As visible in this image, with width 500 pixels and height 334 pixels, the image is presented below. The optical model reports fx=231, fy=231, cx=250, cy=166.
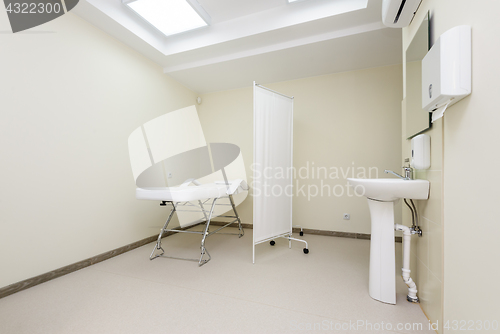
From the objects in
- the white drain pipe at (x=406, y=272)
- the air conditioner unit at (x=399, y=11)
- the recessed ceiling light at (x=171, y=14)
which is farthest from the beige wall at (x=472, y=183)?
the recessed ceiling light at (x=171, y=14)

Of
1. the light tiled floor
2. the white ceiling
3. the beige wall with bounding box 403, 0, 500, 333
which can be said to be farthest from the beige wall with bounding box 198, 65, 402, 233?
the beige wall with bounding box 403, 0, 500, 333

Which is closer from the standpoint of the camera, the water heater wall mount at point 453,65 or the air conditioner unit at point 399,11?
the water heater wall mount at point 453,65

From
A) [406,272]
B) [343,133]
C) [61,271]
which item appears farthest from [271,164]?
[61,271]

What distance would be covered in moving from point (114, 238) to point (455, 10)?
351 centimetres

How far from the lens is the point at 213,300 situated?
1.80 meters

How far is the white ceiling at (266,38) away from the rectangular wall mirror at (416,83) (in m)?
0.82

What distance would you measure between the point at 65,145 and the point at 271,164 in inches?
85.3

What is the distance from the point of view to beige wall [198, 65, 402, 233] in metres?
3.35

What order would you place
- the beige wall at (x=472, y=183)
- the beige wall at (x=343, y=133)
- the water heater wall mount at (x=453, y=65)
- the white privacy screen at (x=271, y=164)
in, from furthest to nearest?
the beige wall at (x=343, y=133) < the white privacy screen at (x=271, y=164) < the water heater wall mount at (x=453, y=65) < the beige wall at (x=472, y=183)

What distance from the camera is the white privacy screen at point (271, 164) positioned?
261cm

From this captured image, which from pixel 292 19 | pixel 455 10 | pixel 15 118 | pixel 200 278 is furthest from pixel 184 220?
pixel 455 10

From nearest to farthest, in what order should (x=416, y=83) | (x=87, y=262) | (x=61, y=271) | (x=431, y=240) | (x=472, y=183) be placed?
(x=472, y=183) < (x=431, y=240) < (x=416, y=83) < (x=61, y=271) < (x=87, y=262)

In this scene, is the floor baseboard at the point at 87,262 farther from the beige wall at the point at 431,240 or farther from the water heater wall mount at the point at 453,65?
the water heater wall mount at the point at 453,65

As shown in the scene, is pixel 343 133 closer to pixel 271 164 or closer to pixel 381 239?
pixel 271 164
